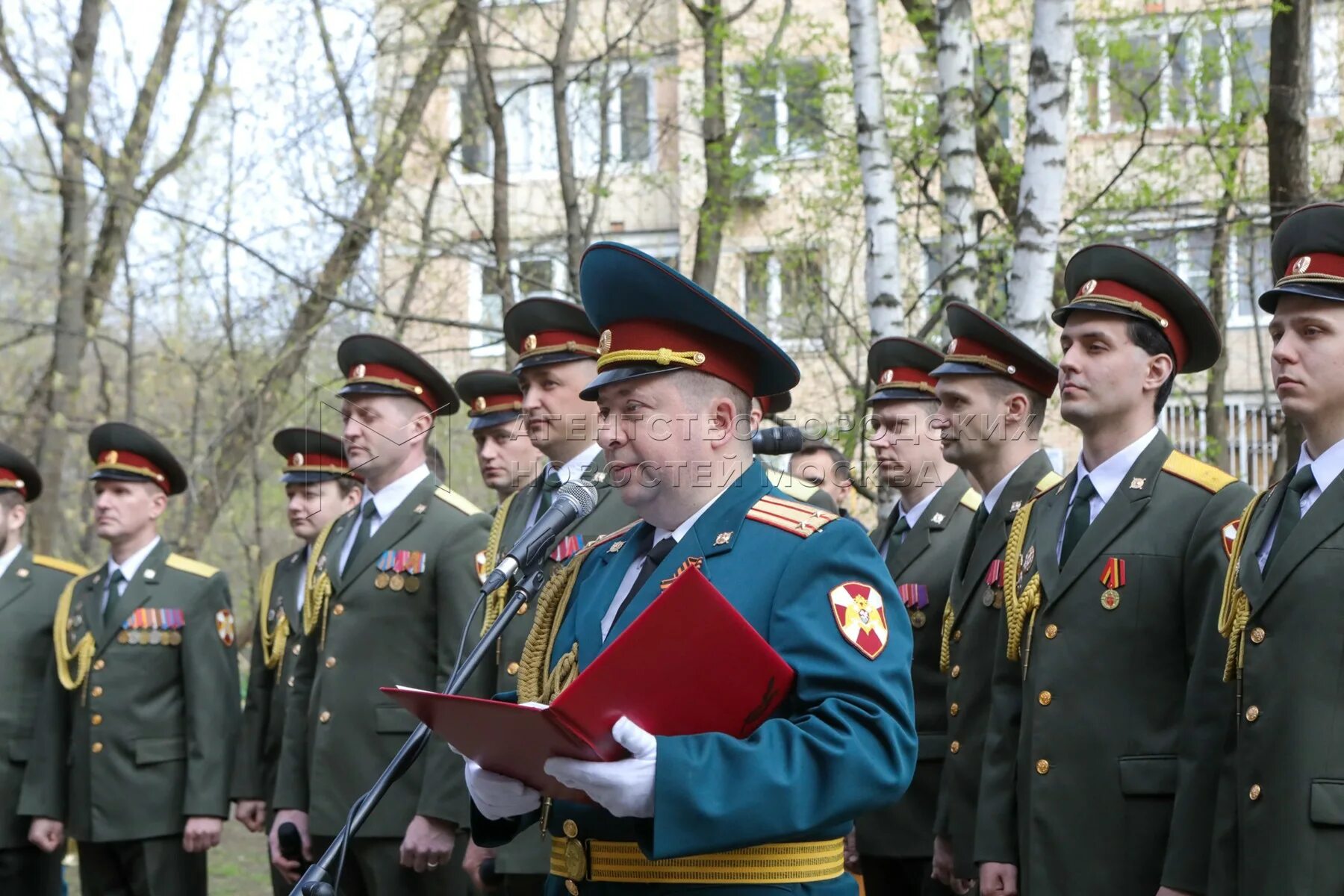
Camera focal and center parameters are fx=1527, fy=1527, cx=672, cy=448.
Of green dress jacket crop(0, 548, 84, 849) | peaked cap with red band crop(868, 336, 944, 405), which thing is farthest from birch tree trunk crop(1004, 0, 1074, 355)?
green dress jacket crop(0, 548, 84, 849)

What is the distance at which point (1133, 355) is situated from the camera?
4.71 meters

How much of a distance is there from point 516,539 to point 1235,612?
230 cm

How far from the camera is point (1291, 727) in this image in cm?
346

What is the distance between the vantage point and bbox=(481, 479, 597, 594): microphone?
10.9ft

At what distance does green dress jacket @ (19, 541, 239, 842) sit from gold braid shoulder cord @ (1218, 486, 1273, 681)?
4631 millimetres

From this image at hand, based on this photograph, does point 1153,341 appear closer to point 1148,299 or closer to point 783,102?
point 1148,299

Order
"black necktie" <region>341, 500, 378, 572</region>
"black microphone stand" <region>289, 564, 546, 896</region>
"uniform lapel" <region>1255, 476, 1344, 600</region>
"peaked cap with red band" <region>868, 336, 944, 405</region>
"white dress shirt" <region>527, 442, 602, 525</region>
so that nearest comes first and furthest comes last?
1. "black microphone stand" <region>289, 564, 546, 896</region>
2. "uniform lapel" <region>1255, 476, 1344, 600</region>
3. "white dress shirt" <region>527, 442, 602, 525</region>
4. "black necktie" <region>341, 500, 378, 572</region>
5. "peaked cap with red band" <region>868, 336, 944, 405</region>

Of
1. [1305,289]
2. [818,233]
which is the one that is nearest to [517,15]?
[818,233]

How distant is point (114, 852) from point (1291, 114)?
7.19m

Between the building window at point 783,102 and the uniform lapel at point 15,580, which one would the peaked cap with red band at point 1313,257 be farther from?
the building window at point 783,102

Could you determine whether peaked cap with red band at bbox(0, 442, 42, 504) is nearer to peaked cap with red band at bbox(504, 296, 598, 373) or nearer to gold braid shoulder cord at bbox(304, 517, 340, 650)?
gold braid shoulder cord at bbox(304, 517, 340, 650)

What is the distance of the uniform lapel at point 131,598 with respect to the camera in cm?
702

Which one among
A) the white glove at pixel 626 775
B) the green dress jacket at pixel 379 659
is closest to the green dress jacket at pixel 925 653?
the green dress jacket at pixel 379 659

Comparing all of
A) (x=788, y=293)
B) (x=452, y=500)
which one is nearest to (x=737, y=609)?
(x=452, y=500)
